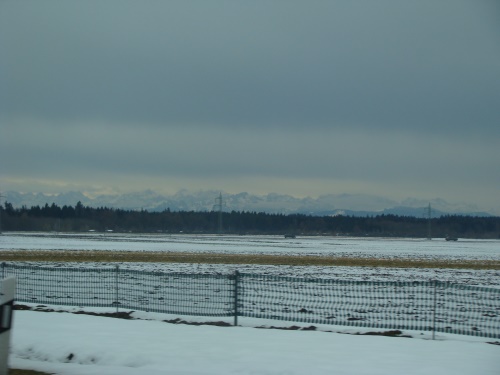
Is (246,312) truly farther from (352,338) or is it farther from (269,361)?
(269,361)

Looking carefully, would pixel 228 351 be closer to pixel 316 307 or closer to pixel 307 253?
pixel 316 307

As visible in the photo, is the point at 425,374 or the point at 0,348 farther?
the point at 425,374

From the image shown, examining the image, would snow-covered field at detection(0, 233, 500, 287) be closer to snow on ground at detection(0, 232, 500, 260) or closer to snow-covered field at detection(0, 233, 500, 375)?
snow on ground at detection(0, 232, 500, 260)

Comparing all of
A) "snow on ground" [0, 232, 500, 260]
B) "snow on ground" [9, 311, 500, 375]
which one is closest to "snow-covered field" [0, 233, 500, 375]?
"snow on ground" [9, 311, 500, 375]

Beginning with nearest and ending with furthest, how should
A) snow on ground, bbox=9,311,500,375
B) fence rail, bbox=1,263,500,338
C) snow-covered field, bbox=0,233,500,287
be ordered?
snow on ground, bbox=9,311,500,375 < fence rail, bbox=1,263,500,338 < snow-covered field, bbox=0,233,500,287

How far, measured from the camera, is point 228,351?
12.3 metres

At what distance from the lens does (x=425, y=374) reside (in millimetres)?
10656

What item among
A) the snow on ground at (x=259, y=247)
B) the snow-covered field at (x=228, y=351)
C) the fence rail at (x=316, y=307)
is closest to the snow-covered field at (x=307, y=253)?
the snow on ground at (x=259, y=247)

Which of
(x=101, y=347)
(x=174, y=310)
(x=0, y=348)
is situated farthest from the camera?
(x=174, y=310)

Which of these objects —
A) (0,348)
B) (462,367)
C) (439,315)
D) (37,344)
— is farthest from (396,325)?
(0,348)

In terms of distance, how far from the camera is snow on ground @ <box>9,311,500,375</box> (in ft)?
36.2

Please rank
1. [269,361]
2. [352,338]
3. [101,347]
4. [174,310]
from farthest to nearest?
[174,310] < [352,338] < [101,347] < [269,361]

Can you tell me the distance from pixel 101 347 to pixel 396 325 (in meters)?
7.55

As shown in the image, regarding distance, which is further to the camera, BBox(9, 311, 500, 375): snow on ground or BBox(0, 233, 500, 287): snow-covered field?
BBox(0, 233, 500, 287): snow-covered field
